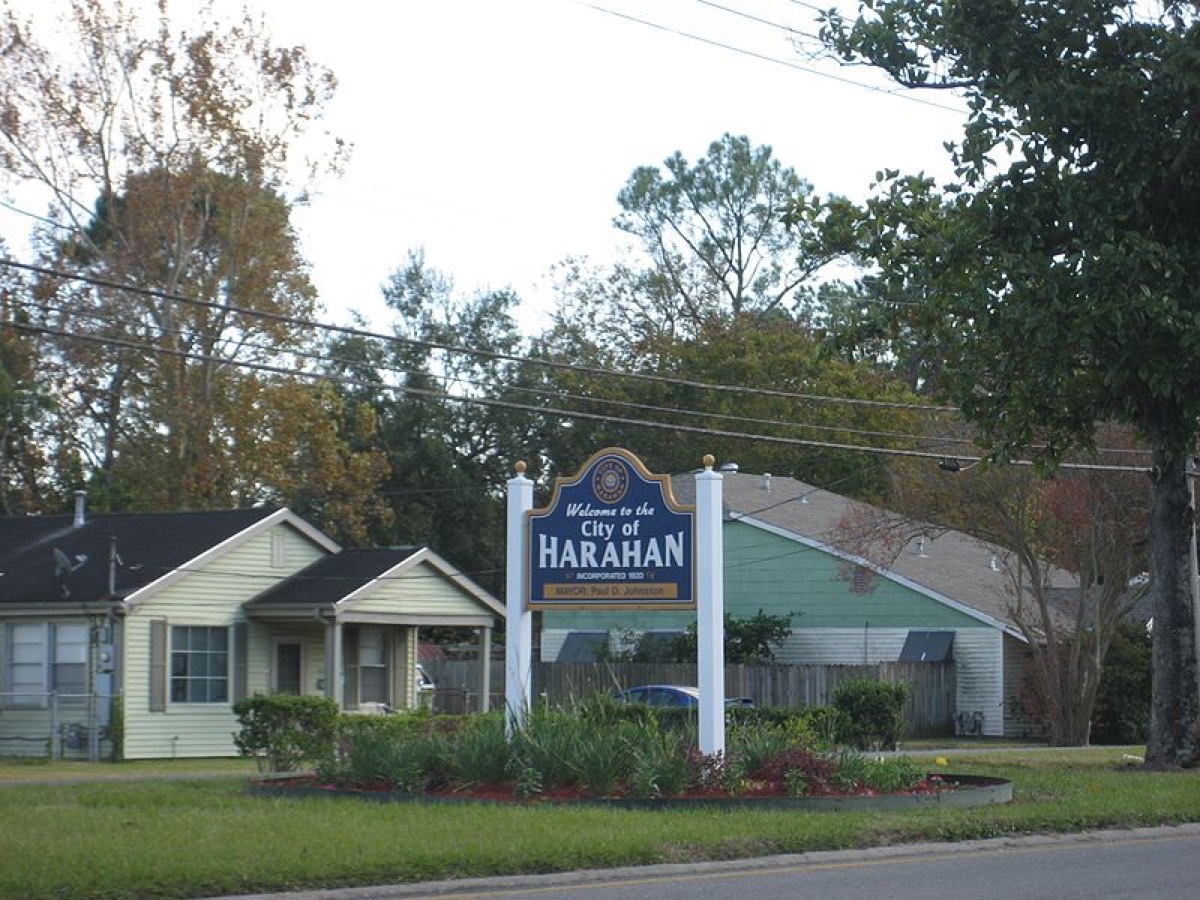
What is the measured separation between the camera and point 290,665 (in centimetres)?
3544

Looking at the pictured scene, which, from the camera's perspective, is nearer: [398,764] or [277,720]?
[398,764]

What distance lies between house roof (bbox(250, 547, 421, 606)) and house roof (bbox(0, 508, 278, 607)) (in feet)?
4.67

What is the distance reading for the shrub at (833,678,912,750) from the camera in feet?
109

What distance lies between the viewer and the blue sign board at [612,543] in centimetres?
2116

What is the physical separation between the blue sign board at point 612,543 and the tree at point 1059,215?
4.75 m

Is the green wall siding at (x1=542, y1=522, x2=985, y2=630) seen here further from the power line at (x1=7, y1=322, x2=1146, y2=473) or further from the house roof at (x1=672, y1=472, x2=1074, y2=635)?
the power line at (x1=7, y1=322, x2=1146, y2=473)

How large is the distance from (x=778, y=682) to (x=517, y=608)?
64.8 feet

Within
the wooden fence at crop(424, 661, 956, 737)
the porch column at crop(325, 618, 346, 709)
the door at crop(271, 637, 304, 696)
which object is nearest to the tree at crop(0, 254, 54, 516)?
the door at crop(271, 637, 304, 696)

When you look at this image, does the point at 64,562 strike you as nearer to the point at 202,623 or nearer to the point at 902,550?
the point at 202,623

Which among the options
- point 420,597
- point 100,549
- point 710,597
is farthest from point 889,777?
point 100,549

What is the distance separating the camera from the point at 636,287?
66500 mm

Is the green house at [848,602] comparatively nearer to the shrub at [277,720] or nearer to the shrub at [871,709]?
the shrub at [871,709]

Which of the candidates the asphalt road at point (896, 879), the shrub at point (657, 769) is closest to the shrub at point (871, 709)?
the shrub at point (657, 769)

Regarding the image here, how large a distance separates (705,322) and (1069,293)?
43.2 metres
